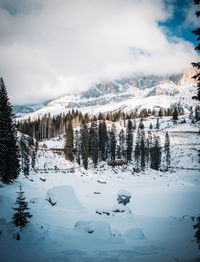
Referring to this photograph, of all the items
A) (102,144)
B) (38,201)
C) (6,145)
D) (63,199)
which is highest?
(6,145)

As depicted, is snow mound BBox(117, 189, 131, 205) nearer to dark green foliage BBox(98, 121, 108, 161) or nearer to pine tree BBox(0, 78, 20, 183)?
pine tree BBox(0, 78, 20, 183)

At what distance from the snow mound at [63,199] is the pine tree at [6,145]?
656 centimetres

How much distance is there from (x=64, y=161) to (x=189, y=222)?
3675cm

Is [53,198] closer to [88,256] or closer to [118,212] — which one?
[118,212]

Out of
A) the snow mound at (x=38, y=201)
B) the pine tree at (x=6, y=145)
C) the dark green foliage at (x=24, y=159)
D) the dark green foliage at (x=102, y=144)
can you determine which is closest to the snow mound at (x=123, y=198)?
the snow mound at (x=38, y=201)

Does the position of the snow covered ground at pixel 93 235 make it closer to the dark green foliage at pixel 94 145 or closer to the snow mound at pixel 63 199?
the snow mound at pixel 63 199

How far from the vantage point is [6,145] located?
19.1m

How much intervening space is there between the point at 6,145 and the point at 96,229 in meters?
15.8

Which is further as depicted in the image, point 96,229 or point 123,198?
point 123,198

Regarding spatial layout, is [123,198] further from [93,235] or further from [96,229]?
[93,235]

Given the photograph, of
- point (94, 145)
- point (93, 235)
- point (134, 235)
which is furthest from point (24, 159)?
point (134, 235)

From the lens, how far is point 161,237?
10.8 meters

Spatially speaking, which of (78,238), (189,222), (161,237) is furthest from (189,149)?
(78,238)

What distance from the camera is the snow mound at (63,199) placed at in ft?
49.1
